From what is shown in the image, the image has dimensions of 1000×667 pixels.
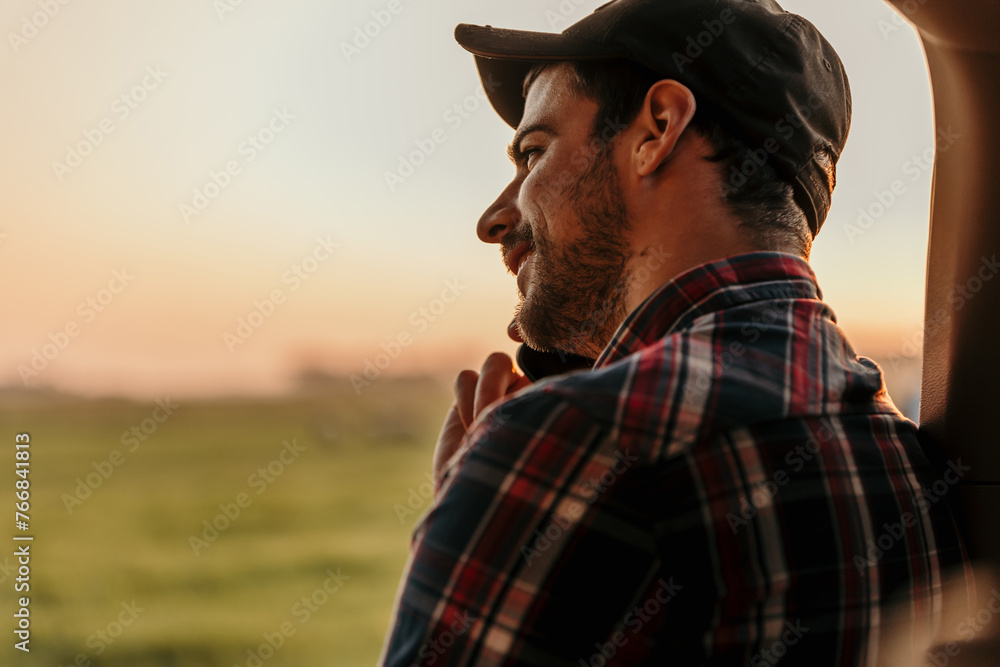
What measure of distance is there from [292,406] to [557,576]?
1309 millimetres

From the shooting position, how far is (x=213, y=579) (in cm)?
210

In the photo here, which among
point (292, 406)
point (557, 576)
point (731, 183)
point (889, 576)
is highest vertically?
point (731, 183)

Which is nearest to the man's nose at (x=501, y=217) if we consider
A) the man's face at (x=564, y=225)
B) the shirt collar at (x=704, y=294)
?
the man's face at (x=564, y=225)

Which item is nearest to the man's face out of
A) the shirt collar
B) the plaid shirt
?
the shirt collar

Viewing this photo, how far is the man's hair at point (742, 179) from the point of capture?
83 centimetres

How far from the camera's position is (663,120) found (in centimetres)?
85

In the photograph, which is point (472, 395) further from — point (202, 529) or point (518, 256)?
point (202, 529)

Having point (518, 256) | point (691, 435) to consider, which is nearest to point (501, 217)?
point (518, 256)

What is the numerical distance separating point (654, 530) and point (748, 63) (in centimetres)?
56

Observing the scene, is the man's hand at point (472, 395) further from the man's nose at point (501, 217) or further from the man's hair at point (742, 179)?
the man's hair at point (742, 179)

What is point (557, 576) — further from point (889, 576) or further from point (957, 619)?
point (957, 619)

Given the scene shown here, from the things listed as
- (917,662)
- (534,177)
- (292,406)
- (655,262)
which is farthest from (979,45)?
(292,406)

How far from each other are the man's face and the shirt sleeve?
37 cm

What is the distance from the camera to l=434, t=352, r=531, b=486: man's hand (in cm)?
92
